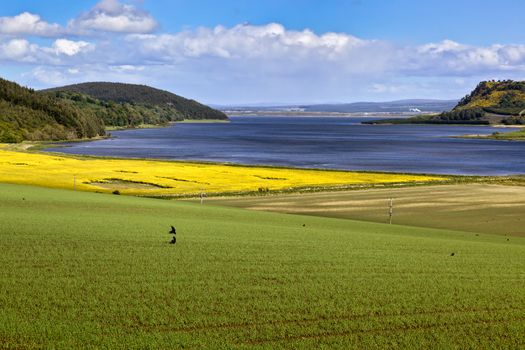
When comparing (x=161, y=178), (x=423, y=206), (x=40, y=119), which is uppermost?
(x=40, y=119)

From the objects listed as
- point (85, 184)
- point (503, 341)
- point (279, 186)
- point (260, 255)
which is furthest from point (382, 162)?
point (503, 341)

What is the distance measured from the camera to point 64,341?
10.8 metres

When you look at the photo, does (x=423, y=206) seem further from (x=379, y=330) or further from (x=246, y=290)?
(x=379, y=330)

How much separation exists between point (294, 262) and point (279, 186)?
43.1 meters

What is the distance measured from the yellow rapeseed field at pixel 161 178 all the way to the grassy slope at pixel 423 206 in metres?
8.02

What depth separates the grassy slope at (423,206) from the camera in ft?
129

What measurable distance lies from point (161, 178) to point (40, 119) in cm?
12557

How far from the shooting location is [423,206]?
46.9 m

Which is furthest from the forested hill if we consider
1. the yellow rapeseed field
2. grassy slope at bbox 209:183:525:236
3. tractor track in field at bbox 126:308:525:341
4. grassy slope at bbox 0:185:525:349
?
tractor track in field at bbox 126:308:525:341

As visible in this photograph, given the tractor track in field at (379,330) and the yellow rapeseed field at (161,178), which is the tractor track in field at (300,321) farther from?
the yellow rapeseed field at (161,178)

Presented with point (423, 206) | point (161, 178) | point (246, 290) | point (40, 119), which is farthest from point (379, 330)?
point (40, 119)

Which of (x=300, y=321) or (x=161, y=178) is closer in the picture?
(x=300, y=321)

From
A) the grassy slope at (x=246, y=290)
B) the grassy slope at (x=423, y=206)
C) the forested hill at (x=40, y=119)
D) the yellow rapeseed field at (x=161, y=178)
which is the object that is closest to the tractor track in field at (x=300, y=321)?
the grassy slope at (x=246, y=290)

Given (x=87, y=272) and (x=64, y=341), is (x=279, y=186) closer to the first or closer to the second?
(x=87, y=272)
